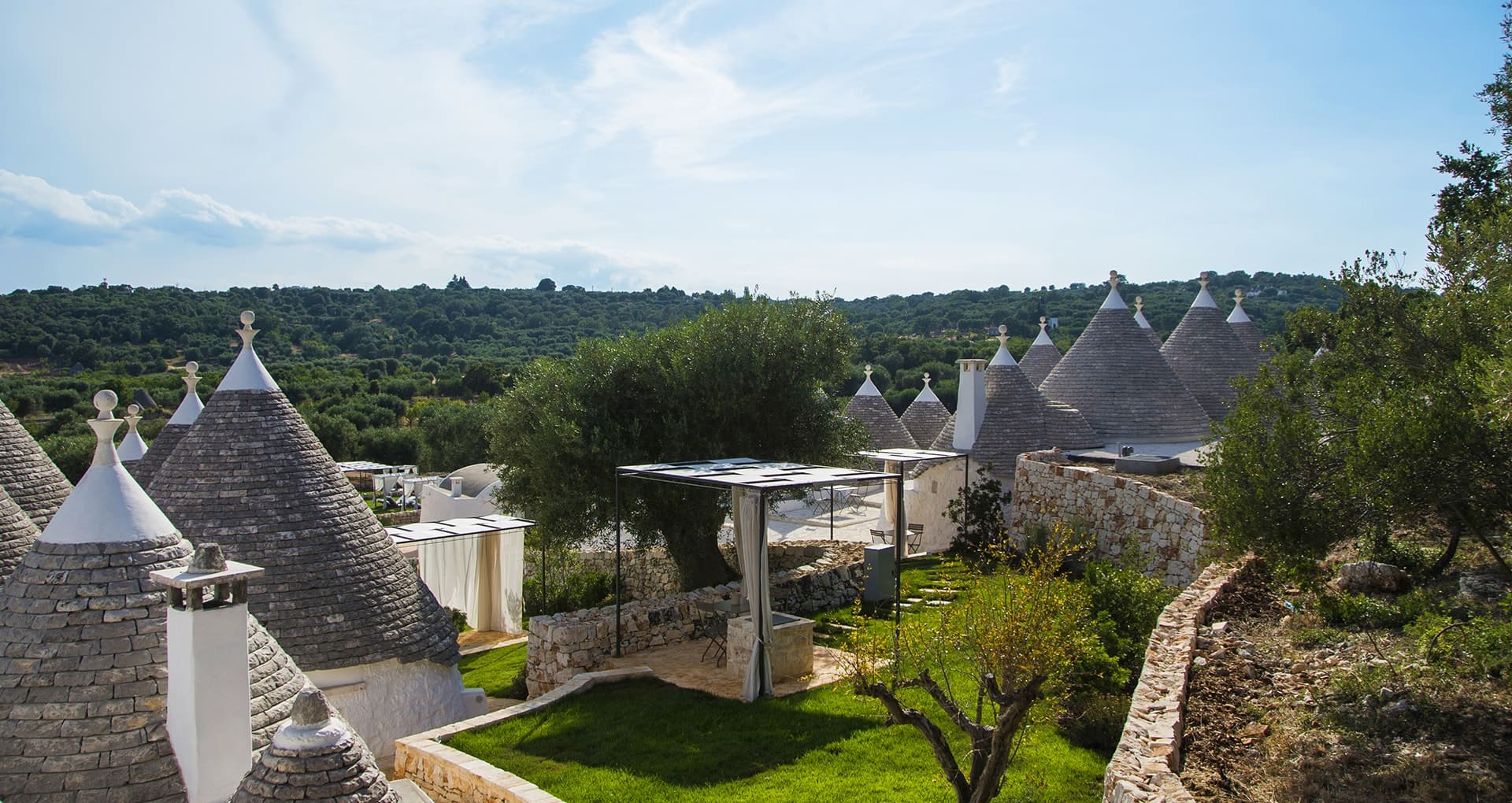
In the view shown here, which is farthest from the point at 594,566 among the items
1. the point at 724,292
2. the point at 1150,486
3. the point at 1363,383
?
the point at 1363,383

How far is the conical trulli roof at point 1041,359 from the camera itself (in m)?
29.7

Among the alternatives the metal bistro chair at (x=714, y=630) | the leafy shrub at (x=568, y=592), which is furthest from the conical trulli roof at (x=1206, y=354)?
the metal bistro chair at (x=714, y=630)

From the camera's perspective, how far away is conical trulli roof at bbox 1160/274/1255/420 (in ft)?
87.0

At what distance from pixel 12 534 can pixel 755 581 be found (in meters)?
7.70

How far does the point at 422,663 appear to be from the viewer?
12.9 m

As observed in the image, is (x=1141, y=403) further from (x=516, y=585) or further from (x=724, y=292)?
(x=516, y=585)

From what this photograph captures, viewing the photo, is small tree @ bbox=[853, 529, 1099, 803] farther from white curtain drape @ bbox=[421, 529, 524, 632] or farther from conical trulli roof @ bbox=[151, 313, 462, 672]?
white curtain drape @ bbox=[421, 529, 524, 632]

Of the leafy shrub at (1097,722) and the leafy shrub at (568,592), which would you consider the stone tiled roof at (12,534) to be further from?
the leafy shrub at (1097,722)

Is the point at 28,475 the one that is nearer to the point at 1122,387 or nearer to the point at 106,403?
the point at 106,403

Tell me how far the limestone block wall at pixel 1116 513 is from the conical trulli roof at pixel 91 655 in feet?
39.0

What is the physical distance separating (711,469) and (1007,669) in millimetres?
6774

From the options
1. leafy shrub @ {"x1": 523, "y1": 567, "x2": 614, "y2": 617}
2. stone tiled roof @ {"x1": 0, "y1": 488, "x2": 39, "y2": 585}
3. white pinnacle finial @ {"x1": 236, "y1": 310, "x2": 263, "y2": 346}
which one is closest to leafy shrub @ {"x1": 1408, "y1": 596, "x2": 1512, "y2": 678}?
stone tiled roof @ {"x1": 0, "y1": 488, "x2": 39, "y2": 585}

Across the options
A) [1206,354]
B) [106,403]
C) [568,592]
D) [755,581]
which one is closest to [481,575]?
[568,592]

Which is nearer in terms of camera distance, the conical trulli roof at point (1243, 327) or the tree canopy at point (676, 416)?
the tree canopy at point (676, 416)
